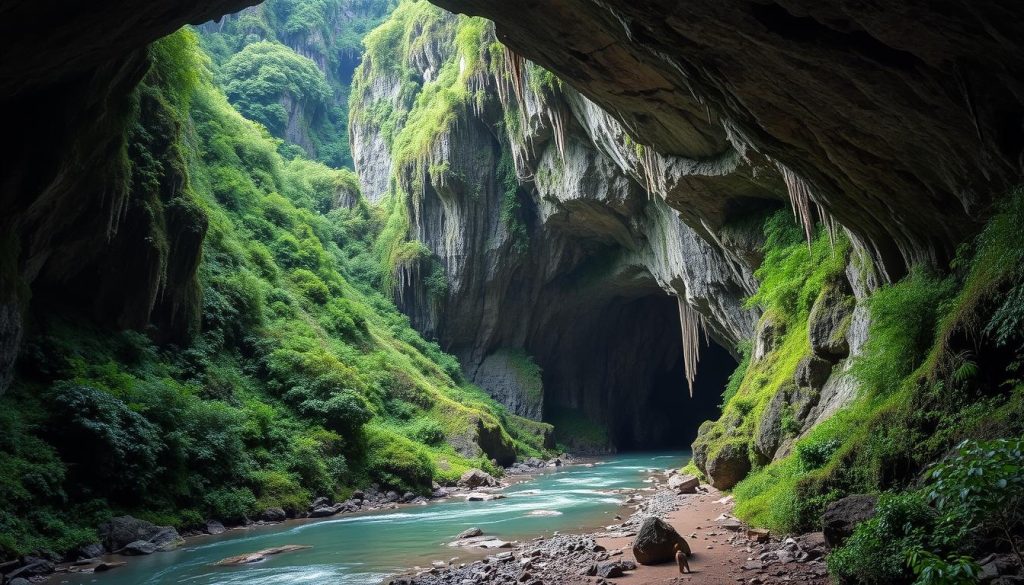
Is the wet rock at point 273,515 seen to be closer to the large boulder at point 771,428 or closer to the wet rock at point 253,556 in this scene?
the wet rock at point 253,556

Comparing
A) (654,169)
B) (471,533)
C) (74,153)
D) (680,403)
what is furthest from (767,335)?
(680,403)

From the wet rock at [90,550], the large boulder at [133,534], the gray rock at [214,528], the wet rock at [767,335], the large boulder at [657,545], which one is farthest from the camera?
the wet rock at [767,335]

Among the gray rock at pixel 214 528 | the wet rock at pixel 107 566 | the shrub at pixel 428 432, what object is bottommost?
the gray rock at pixel 214 528

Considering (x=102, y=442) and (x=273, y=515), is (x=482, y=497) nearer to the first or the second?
(x=273, y=515)

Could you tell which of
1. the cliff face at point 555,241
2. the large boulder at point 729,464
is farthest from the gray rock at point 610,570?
the cliff face at point 555,241

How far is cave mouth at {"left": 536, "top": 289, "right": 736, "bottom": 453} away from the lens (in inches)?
1582

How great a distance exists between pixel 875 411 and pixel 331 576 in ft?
25.8

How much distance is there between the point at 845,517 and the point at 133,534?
12.1m

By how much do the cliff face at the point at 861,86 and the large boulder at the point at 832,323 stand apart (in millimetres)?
1637

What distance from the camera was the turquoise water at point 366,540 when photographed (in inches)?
378

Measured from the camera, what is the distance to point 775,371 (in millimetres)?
14289

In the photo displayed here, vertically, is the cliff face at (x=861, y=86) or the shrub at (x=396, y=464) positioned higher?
the cliff face at (x=861, y=86)

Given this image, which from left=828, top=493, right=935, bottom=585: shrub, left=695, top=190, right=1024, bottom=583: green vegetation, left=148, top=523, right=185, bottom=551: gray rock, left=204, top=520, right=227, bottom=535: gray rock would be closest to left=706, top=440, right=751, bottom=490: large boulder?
left=695, top=190, right=1024, bottom=583: green vegetation

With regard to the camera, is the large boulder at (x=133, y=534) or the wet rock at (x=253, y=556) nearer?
the wet rock at (x=253, y=556)
